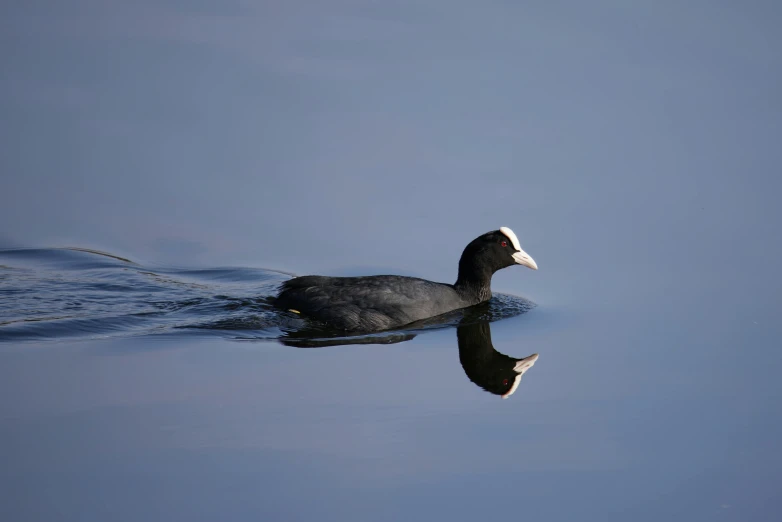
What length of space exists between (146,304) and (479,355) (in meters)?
3.38

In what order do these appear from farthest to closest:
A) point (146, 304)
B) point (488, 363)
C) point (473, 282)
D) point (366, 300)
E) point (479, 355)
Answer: point (473, 282) → point (146, 304) → point (366, 300) → point (479, 355) → point (488, 363)

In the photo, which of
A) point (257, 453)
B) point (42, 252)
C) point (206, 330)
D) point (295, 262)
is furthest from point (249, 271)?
point (257, 453)

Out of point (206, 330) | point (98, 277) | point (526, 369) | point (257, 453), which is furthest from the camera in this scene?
point (98, 277)

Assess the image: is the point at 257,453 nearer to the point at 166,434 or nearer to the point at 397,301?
the point at 166,434

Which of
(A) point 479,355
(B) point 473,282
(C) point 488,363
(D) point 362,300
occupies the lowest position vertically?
(C) point 488,363

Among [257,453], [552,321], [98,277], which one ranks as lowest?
[257,453]

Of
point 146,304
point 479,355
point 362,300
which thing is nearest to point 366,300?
point 362,300

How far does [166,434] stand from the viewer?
7113 mm

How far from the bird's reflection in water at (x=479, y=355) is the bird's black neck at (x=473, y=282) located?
0.44 m

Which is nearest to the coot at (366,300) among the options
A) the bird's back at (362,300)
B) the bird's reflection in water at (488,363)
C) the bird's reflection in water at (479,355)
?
the bird's back at (362,300)

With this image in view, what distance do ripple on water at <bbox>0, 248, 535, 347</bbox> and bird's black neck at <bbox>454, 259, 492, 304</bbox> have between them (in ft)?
0.41

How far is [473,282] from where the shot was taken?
10.6 m

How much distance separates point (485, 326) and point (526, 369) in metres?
1.35

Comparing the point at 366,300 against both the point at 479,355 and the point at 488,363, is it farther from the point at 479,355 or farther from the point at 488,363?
the point at 488,363
